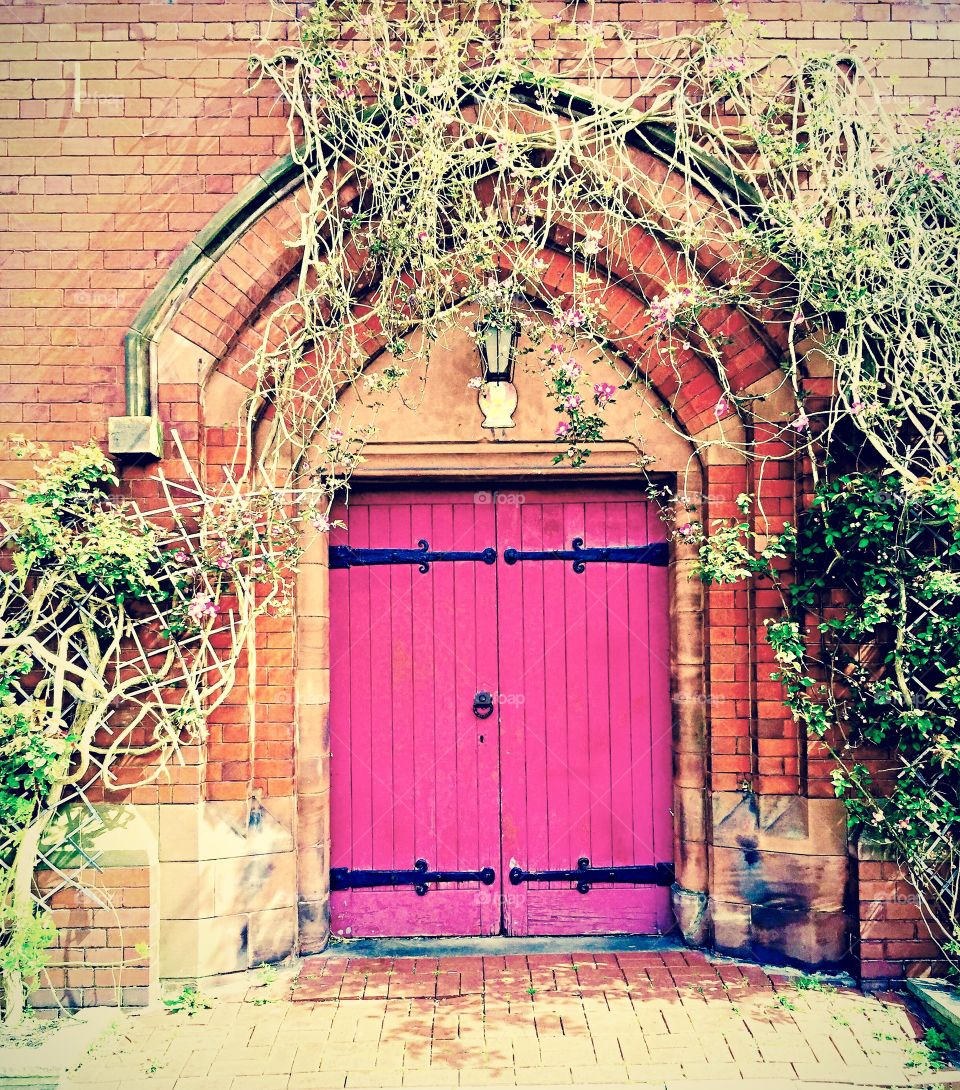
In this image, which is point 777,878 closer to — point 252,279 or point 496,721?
point 496,721

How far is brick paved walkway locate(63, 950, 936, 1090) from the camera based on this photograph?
3252mm

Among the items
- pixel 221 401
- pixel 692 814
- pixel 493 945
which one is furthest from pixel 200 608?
pixel 692 814

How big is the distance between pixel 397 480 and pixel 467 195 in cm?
139

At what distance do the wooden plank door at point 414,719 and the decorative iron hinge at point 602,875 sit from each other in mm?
170

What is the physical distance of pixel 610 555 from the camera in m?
4.41

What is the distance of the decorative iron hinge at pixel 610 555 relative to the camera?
173 inches

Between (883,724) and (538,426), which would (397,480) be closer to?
(538,426)

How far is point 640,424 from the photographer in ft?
14.1

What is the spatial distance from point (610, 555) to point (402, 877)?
192cm

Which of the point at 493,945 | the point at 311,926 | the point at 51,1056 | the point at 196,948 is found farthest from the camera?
the point at 493,945

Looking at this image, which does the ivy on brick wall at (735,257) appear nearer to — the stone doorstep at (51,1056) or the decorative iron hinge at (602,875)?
the decorative iron hinge at (602,875)

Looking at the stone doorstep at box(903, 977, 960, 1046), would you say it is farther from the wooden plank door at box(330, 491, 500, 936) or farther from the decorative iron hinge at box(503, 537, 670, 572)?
the decorative iron hinge at box(503, 537, 670, 572)

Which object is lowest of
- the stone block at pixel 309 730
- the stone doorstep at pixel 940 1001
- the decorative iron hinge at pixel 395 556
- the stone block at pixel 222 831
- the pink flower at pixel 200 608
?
the stone doorstep at pixel 940 1001

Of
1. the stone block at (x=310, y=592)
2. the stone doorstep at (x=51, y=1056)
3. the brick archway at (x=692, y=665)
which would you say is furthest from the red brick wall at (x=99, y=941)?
the stone block at (x=310, y=592)
